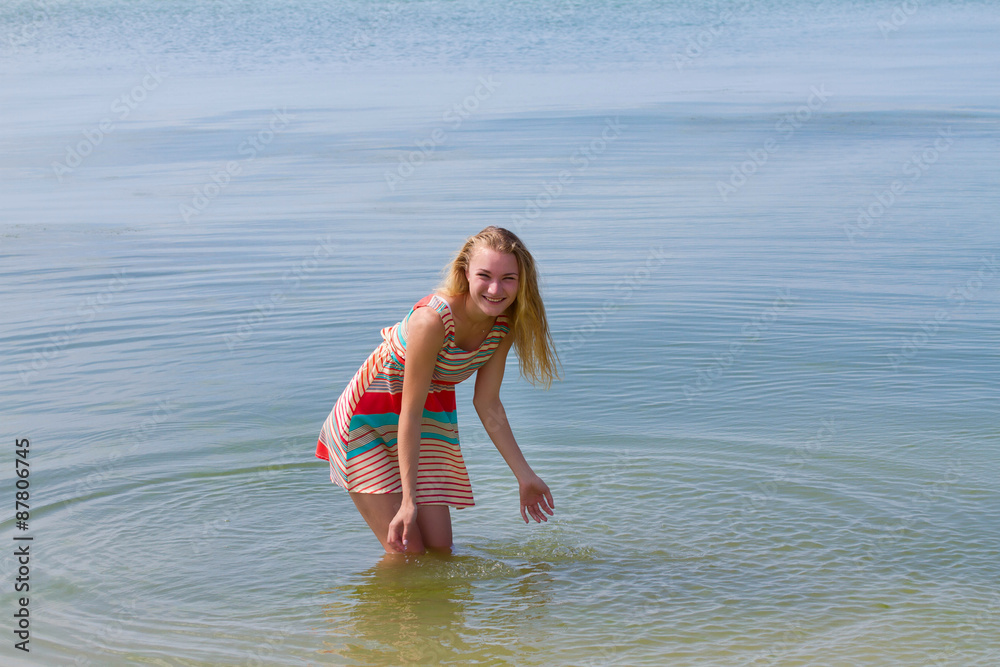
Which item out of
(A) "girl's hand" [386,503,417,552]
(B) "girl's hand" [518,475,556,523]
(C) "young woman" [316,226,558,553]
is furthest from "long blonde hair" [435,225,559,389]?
(A) "girl's hand" [386,503,417,552]

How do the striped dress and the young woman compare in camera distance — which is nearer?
the young woman

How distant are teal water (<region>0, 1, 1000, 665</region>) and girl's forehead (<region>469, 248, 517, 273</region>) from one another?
1442 mm

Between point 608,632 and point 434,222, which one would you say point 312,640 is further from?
point 434,222

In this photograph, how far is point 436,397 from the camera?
16.7 ft

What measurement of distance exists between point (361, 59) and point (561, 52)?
18.6 ft

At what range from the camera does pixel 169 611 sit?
486 cm

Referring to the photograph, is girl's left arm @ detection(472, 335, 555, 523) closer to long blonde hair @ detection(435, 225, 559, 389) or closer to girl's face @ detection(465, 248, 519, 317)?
long blonde hair @ detection(435, 225, 559, 389)

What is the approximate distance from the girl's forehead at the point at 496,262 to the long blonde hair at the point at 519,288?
2 cm

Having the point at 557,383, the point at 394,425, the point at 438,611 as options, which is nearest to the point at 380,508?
the point at 394,425

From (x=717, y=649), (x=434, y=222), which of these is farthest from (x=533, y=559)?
(x=434, y=222)

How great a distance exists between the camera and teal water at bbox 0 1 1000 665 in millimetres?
4789

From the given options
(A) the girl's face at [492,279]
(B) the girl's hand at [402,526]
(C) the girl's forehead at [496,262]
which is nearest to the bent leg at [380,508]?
(B) the girl's hand at [402,526]

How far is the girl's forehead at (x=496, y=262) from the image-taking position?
4648 millimetres

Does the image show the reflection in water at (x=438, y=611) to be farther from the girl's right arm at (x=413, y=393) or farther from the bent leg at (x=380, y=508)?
the girl's right arm at (x=413, y=393)
